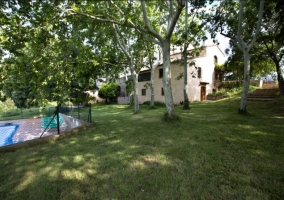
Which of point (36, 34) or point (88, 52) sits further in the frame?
point (88, 52)

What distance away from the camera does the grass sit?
2539 millimetres

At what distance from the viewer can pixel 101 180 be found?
2.93 m

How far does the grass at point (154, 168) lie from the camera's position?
2.54 metres

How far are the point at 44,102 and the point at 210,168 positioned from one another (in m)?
7.00

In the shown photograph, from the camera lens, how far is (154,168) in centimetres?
328

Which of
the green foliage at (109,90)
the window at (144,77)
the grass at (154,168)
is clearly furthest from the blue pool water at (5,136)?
the green foliage at (109,90)

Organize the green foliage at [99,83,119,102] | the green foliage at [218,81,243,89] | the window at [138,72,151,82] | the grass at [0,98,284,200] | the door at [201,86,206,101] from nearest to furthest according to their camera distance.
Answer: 1. the grass at [0,98,284,200]
2. the green foliage at [218,81,243,89]
3. the door at [201,86,206,101]
4. the window at [138,72,151,82]
5. the green foliage at [99,83,119,102]

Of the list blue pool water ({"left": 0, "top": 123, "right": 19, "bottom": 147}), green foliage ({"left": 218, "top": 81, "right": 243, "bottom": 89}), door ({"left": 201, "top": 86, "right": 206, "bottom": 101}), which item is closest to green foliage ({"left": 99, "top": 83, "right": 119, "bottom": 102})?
door ({"left": 201, "top": 86, "right": 206, "bottom": 101})

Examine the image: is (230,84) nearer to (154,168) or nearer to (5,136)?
(154,168)

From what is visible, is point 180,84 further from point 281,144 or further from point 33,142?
point 33,142

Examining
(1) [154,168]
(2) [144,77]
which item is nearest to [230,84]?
(2) [144,77]

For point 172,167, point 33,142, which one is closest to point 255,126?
point 172,167

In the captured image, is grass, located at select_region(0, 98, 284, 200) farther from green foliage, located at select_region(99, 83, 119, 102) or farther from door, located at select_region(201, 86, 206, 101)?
green foliage, located at select_region(99, 83, 119, 102)

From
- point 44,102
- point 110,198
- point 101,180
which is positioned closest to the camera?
point 110,198
